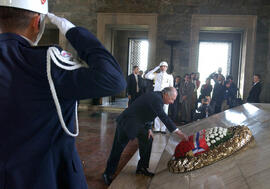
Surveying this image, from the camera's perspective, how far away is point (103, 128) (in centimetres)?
727

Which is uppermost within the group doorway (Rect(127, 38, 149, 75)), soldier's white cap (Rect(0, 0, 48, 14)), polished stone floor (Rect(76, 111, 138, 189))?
doorway (Rect(127, 38, 149, 75))

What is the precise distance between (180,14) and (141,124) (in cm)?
898

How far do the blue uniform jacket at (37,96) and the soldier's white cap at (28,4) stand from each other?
12 cm

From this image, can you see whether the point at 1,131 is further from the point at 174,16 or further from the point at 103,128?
the point at 174,16

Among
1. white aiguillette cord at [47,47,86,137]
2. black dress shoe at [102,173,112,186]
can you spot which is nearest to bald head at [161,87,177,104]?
black dress shoe at [102,173,112,186]

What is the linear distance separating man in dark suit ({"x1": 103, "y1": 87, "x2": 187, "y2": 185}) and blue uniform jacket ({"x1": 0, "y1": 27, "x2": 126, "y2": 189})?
2.62 meters

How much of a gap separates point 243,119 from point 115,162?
2140 mm

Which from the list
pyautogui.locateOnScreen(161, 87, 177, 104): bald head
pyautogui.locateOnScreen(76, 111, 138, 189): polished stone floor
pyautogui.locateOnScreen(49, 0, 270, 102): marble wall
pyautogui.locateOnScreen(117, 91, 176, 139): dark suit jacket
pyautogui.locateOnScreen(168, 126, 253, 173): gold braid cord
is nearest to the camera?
pyautogui.locateOnScreen(168, 126, 253, 173): gold braid cord

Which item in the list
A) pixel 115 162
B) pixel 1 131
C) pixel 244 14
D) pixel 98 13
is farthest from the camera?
pixel 98 13

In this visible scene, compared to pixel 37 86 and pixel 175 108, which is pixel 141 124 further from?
pixel 175 108

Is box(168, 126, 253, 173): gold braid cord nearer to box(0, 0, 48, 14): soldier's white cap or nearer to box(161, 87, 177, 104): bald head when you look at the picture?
box(161, 87, 177, 104): bald head

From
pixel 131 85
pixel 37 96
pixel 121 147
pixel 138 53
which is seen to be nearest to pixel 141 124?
pixel 121 147

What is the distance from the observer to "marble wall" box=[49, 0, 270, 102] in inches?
434

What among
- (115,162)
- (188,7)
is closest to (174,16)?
(188,7)
